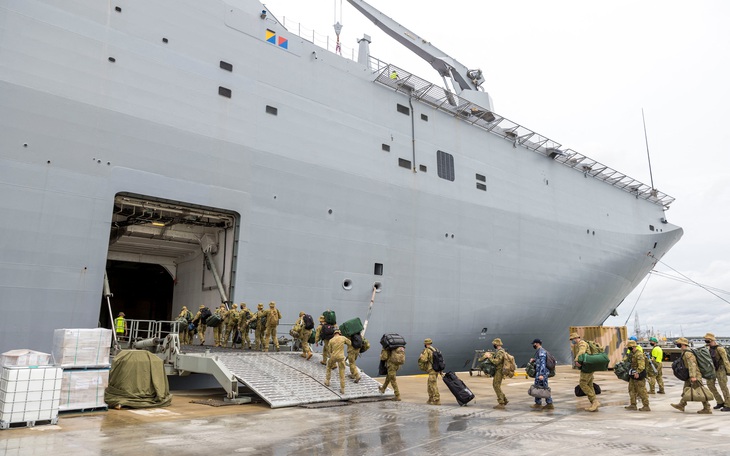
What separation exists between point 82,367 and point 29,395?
1141 millimetres

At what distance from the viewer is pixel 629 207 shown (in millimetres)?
24641

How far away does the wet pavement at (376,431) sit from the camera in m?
5.16

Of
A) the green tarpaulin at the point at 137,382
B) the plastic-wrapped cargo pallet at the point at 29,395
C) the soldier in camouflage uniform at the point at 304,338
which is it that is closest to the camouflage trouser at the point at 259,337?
the soldier in camouflage uniform at the point at 304,338

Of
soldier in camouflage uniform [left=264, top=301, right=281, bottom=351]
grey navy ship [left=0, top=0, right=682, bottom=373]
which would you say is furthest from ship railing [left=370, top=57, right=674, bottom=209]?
soldier in camouflage uniform [left=264, top=301, right=281, bottom=351]

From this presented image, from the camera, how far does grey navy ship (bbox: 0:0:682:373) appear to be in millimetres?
9969

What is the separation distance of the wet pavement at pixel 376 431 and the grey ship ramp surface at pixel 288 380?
0.33 m

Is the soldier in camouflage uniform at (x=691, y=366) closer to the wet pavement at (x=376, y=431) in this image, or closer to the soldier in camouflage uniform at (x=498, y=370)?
the wet pavement at (x=376, y=431)

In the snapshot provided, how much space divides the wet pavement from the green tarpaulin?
0.36 meters

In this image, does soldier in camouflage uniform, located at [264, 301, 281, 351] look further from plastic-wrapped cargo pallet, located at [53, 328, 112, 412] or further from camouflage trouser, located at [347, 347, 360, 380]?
plastic-wrapped cargo pallet, located at [53, 328, 112, 412]

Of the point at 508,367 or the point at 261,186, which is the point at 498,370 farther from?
the point at 261,186

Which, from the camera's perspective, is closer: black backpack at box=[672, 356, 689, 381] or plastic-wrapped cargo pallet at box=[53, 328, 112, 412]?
plastic-wrapped cargo pallet at box=[53, 328, 112, 412]

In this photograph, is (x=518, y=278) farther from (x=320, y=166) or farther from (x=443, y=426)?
(x=443, y=426)

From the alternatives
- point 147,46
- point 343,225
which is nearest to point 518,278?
point 343,225

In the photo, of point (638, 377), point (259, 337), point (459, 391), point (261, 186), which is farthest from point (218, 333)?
point (638, 377)
